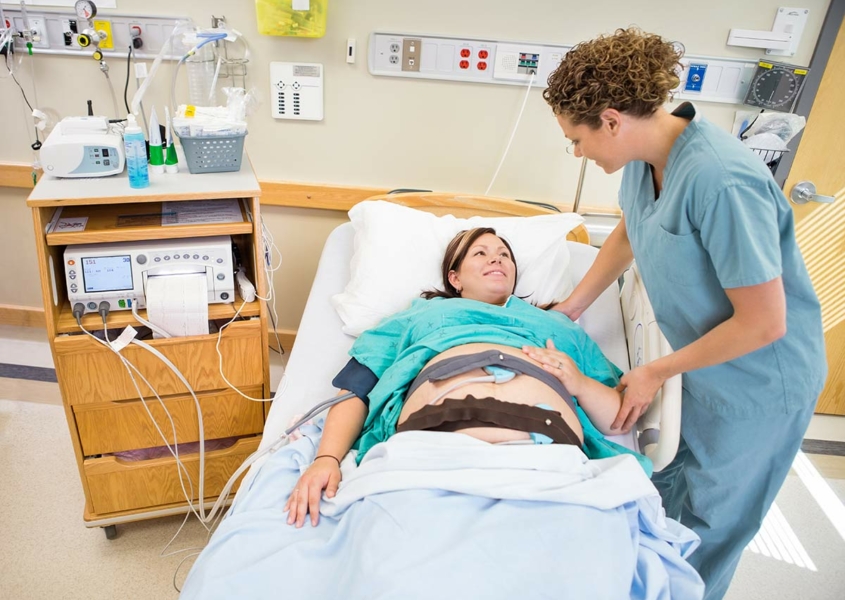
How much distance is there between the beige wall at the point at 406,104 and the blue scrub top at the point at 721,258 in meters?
Answer: 0.96

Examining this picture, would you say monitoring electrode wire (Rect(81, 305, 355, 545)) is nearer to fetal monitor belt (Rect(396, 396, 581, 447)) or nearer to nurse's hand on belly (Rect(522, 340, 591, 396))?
fetal monitor belt (Rect(396, 396, 581, 447))

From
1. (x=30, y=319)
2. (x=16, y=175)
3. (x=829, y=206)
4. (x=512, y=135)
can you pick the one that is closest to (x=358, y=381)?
(x=512, y=135)

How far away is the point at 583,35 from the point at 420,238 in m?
0.99

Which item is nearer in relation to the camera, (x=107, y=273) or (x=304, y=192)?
(x=107, y=273)

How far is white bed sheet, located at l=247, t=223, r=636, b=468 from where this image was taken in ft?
5.32

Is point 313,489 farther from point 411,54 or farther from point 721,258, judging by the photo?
point 411,54

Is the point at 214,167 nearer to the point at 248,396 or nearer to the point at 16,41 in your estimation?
the point at 248,396

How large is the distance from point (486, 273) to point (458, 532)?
868 millimetres

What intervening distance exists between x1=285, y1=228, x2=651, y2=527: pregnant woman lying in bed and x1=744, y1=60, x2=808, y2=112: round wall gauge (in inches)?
47.5

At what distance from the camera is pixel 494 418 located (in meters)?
1.33

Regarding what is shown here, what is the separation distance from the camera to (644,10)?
2.25m

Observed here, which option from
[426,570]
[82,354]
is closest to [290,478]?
[426,570]

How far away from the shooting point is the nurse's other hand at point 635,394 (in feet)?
4.59

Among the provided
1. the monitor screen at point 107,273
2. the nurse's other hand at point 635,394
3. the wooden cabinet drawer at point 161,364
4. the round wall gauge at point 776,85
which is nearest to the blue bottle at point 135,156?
the monitor screen at point 107,273
